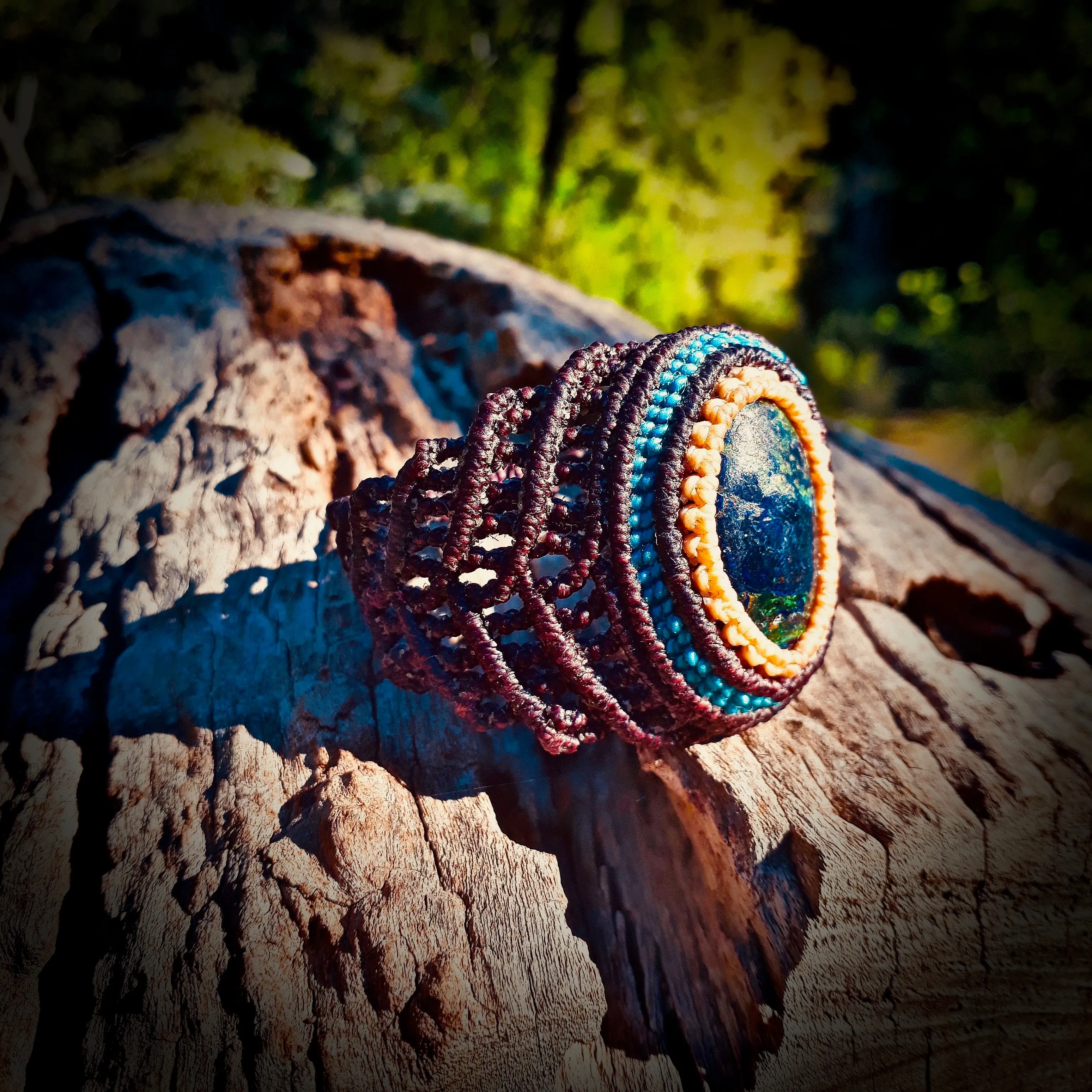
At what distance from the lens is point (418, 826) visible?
60.5 inches

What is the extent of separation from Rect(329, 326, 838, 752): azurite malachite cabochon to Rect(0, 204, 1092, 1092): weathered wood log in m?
0.24

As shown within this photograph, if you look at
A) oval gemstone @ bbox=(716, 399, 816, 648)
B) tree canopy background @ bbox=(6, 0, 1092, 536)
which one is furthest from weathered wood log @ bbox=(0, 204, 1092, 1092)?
tree canopy background @ bbox=(6, 0, 1092, 536)

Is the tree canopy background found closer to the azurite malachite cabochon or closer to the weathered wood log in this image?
the weathered wood log

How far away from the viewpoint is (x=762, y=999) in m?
1.40

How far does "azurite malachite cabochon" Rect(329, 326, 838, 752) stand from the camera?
4.71ft

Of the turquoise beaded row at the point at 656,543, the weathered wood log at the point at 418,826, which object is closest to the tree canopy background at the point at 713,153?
the weathered wood log at the point at 418,826

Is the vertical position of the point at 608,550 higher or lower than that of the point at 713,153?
lower

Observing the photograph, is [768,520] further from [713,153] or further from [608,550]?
[713,153]

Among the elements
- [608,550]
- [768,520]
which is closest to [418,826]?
[608,550]

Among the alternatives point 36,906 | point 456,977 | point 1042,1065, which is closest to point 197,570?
point 36,906

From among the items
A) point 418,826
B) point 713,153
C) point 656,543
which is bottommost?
point 418,826

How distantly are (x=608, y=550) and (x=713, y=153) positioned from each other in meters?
5.14

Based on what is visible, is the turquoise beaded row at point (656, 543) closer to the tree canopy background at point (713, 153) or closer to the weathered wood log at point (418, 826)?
the weathered wood log at point (418, 826)

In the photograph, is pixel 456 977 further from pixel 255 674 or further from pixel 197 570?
pixel 197 570
